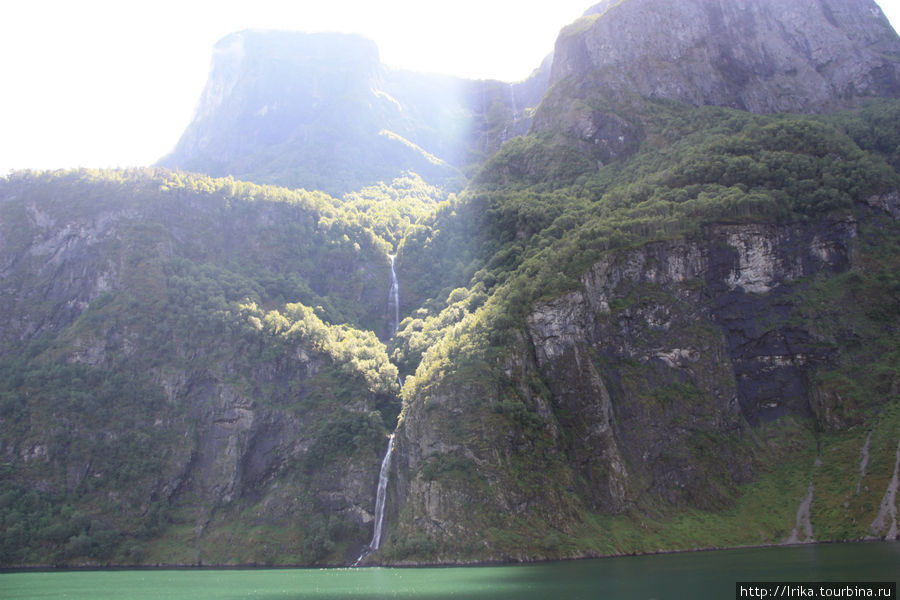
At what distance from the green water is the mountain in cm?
1009

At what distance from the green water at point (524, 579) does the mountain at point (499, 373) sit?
10.1 meters

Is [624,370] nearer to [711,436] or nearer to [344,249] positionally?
[711,436]

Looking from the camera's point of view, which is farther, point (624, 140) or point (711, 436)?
point (624, 140)

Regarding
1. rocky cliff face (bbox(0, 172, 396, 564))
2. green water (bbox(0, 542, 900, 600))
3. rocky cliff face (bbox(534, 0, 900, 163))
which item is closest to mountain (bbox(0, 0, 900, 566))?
rocky cliff face (bbox(0, 172, 396, 564))

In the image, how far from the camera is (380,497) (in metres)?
94.4

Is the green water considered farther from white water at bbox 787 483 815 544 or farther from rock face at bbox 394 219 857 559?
rock face at bbox 394 219 857 559

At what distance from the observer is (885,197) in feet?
357

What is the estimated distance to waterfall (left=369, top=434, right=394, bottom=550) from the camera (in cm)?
8944

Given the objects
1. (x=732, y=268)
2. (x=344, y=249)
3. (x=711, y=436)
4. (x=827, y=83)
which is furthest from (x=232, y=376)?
(x=827, y=83)

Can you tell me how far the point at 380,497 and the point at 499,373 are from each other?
25192mm

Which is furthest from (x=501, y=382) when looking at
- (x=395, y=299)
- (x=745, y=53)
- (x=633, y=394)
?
(x=745, y=53)

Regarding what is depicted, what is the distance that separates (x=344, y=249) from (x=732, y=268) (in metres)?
86.1

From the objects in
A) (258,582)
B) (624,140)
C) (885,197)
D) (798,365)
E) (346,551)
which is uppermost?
(624,140)

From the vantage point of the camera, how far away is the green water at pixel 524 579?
48750mm
